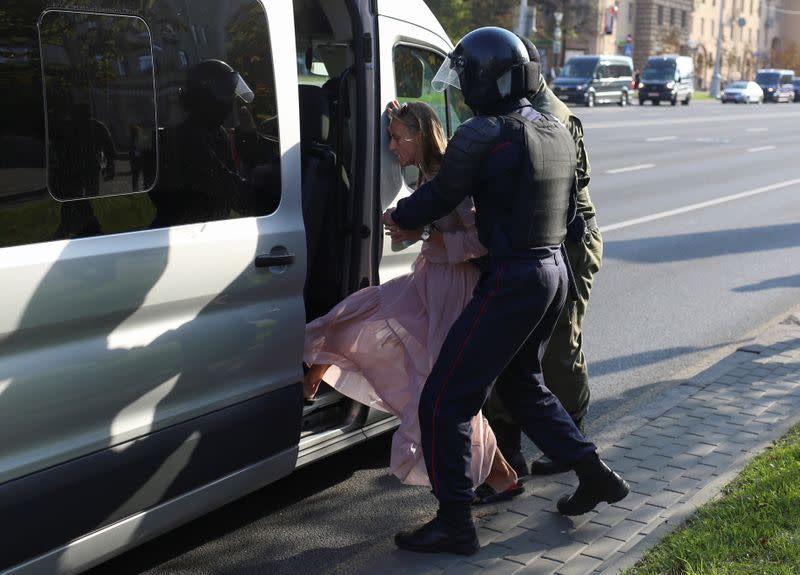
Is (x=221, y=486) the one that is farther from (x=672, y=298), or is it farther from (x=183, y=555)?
(x=672, y=298)

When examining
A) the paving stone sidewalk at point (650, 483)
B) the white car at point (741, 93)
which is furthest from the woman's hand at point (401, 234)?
the white car at point (741, 93)

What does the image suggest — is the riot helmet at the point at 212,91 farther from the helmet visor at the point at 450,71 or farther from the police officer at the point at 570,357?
the police officer at the point at 570,357

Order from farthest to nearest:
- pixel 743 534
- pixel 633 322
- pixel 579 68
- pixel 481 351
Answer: pixel 579 68
pixel 633 322
pixel 743 534
pixel 481 351

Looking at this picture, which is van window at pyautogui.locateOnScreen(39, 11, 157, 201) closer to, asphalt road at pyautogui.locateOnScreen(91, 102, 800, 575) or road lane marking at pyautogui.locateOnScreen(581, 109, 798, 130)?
asphalt road at pyautogui.locateOnScreen(91, 102, 800, 575)

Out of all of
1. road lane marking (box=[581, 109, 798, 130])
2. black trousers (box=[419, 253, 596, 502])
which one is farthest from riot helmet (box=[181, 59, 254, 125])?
road lane marking (box=[581, 109, 798, 130])

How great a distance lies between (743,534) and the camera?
4.02m

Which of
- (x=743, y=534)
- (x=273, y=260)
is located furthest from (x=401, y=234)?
(x=743, y=534)

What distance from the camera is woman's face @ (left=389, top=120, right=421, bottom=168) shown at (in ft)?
13.8

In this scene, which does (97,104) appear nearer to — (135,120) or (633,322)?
(135,120)

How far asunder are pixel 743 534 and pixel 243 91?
2.35m

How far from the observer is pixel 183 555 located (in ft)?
13.3

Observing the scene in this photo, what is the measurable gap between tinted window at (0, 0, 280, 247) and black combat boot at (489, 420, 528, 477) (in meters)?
1.61

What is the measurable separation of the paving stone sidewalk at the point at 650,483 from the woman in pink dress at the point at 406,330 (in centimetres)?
31

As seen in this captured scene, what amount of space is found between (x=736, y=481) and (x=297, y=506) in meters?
1.80
